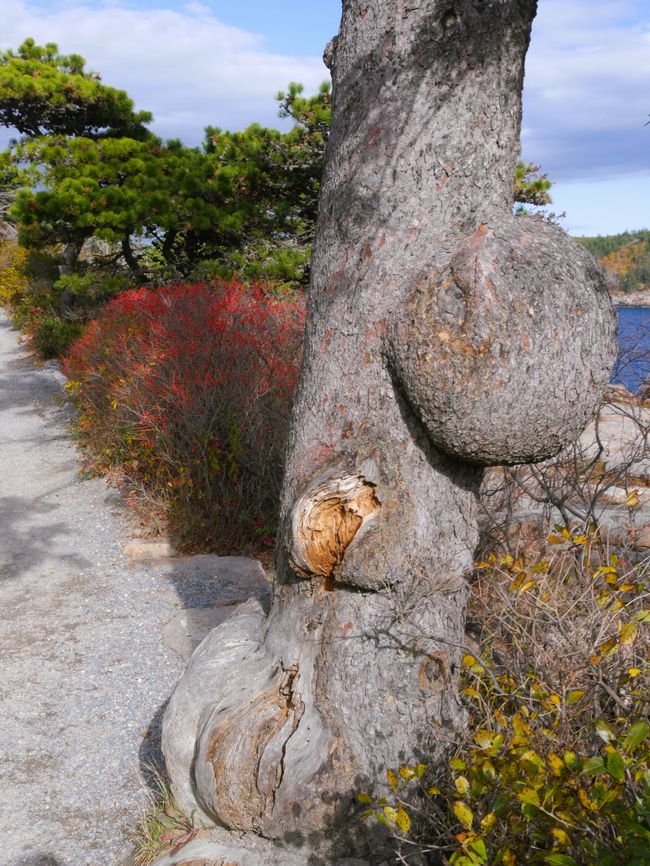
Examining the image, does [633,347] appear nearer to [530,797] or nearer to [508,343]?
[508,343]

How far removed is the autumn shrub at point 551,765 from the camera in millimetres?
1694

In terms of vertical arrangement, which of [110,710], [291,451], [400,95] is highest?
[400,95]

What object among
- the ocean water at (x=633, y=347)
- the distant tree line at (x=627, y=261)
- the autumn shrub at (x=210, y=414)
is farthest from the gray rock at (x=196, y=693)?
the autumn shrub at (x=210, y=414)

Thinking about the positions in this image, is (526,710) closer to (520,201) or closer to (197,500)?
(197,500)

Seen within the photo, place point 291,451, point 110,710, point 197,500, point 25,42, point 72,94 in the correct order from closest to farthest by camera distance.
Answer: point 291,451 < point 110,710 < point 197,500 < point 72,94 < point 25,42

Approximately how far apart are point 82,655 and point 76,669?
18 cm

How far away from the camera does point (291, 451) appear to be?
2.86 meters

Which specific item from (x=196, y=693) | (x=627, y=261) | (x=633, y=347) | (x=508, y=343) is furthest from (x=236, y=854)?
(x=633, y=347)

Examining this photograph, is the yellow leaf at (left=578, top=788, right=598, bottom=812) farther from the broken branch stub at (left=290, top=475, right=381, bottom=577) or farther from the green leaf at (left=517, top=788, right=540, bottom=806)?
the broken branch stub at (left=290, top=475, right=381, bottom=577)

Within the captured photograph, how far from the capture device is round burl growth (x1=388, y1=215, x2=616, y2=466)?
90.5 inches

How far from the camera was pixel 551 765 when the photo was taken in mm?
1885

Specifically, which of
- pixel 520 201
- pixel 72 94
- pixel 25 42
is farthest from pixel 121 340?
pixel 25 42

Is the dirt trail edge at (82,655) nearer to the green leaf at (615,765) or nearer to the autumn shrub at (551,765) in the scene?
the autumn shrub at (551,765)

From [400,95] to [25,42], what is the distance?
16127 millimetres
